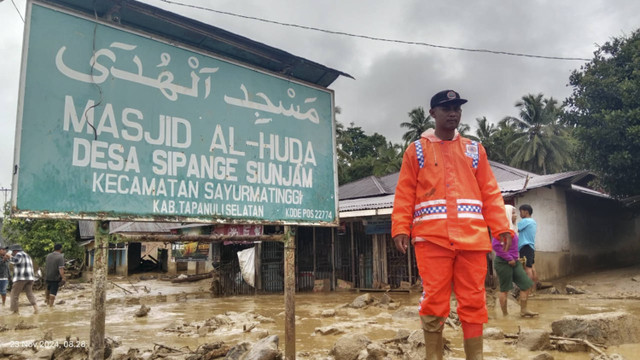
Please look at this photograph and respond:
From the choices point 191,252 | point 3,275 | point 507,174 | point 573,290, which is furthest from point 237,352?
point 191,252

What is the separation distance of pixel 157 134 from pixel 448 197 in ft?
6.40

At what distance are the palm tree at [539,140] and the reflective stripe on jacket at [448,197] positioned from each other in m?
27.3

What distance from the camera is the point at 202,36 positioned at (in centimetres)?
322

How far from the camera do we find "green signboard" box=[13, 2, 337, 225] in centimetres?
248

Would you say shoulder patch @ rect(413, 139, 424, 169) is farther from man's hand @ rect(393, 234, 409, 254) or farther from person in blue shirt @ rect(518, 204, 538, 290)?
person in blue shirt @ rect(518, 204, 538, 290)

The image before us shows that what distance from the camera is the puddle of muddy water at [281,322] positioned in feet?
16.4

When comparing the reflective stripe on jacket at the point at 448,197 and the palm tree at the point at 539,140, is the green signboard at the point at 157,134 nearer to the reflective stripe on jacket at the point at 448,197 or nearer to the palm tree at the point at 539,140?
the reflective stripe on jacket at the point at 448,197

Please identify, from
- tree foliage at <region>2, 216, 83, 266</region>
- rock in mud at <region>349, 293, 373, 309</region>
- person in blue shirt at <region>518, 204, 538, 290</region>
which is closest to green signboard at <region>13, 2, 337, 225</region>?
person in blue shirt at <region>518, 204, 538, 290</region>

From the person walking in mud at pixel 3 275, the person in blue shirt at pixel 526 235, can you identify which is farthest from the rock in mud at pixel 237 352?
the person walking in mud at pixel 3 275

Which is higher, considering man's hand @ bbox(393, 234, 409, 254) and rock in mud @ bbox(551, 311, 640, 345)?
man's hand @ bbox(393, 234, 409, 254)

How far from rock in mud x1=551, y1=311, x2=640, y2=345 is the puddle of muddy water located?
0.11 meters

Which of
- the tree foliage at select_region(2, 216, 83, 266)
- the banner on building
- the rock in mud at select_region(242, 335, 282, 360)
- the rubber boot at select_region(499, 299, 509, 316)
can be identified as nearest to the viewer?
the rock in mud at select_region(242, 335, 282, 360)

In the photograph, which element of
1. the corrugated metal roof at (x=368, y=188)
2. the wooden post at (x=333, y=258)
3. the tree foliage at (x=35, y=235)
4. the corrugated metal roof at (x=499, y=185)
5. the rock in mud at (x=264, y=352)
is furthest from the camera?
the tree foliage at (x=35, y=235)

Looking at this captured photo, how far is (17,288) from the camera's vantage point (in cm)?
916
